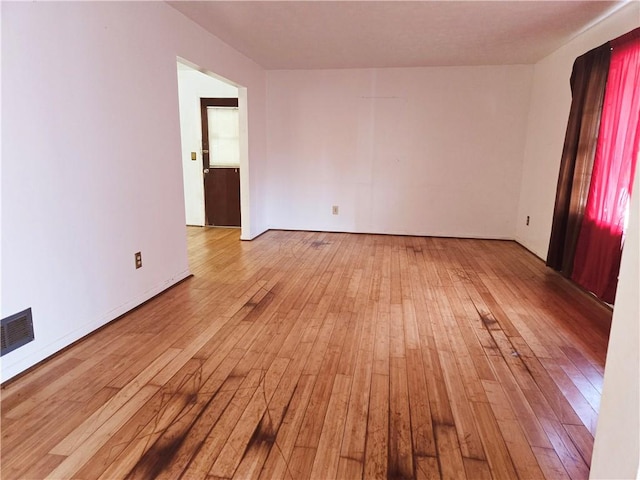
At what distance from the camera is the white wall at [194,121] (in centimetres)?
576

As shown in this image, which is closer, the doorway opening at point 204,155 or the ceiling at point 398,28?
the ceiling at point 398,28

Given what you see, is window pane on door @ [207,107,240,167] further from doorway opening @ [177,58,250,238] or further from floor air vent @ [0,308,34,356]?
floor air vent @ [0,308,34,356]

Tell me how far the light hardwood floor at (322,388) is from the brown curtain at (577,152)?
21.4 inches

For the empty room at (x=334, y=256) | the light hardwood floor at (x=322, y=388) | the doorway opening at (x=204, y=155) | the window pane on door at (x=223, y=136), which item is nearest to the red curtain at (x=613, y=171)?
the empty room at (x=334, y=256)

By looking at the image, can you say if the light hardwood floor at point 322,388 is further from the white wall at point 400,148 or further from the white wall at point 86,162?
the white wall at point 400,148

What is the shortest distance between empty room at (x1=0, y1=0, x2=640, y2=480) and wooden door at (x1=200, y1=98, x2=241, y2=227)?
2.15 ft

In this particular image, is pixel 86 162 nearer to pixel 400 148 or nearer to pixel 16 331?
pixel 16 331

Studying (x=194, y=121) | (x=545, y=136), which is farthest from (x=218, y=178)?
(x=545, y=136)

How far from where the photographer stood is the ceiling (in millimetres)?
3061

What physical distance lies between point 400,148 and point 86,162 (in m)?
4.13

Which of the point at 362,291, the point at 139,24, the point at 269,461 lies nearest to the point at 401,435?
the point at 269,461

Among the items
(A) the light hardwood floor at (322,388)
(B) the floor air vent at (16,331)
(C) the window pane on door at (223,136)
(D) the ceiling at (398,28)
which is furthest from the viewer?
(C) the window pane on door at (223,136)

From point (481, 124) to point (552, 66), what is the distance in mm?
1040

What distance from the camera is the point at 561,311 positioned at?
302cm
